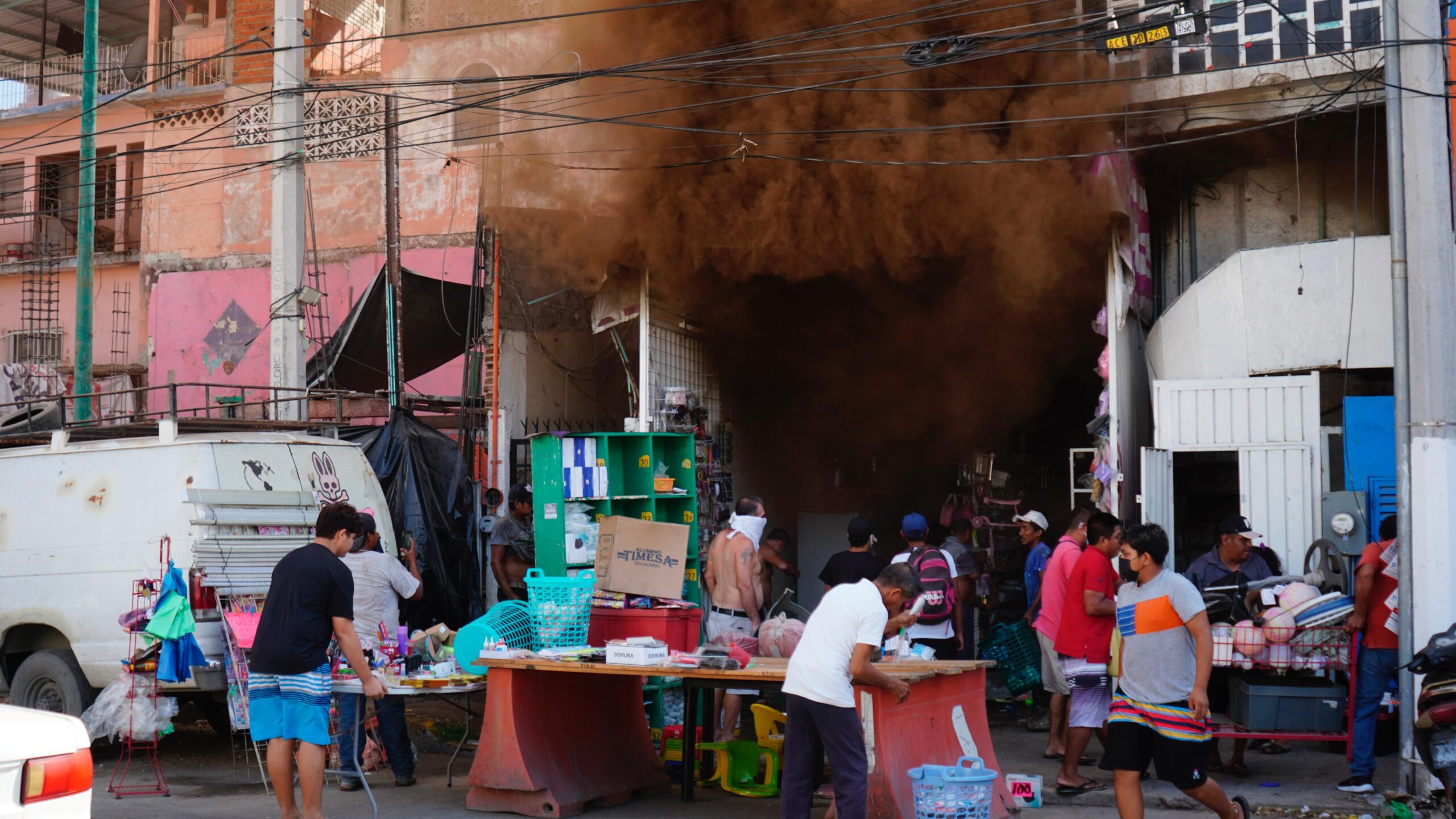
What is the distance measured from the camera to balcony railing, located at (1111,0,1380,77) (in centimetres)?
1117

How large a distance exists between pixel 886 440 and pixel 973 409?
1.18m

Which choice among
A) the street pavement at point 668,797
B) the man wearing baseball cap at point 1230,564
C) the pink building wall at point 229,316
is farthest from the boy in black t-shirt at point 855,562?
the pink building wall at point 229,316

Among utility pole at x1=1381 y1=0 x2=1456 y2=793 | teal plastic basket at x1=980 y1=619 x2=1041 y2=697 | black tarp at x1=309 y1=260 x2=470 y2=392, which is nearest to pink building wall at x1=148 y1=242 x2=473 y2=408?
black tarp at x1=309 y1=260 x2=470 y2=392

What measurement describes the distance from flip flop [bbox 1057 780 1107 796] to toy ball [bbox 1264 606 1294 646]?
140cm

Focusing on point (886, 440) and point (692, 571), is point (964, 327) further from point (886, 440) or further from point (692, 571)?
point (692, 571)

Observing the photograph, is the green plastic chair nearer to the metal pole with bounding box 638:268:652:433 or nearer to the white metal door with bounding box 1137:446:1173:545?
the white metal door with bounding box 1137:446:1173:545

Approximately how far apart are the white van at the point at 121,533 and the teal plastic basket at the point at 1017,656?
5.81m

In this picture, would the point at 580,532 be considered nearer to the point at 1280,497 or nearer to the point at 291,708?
the point at 291,708

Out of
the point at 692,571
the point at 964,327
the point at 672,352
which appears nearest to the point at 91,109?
the point at 672,352

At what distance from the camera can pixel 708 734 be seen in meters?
8.39

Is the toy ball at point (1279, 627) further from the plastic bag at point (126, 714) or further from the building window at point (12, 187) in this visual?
the building window at point (12, 187)

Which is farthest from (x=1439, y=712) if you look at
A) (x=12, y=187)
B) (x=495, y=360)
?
(x=12, y=187)

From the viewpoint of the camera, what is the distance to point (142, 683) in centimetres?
852

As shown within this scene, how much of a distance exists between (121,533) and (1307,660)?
7.95m
